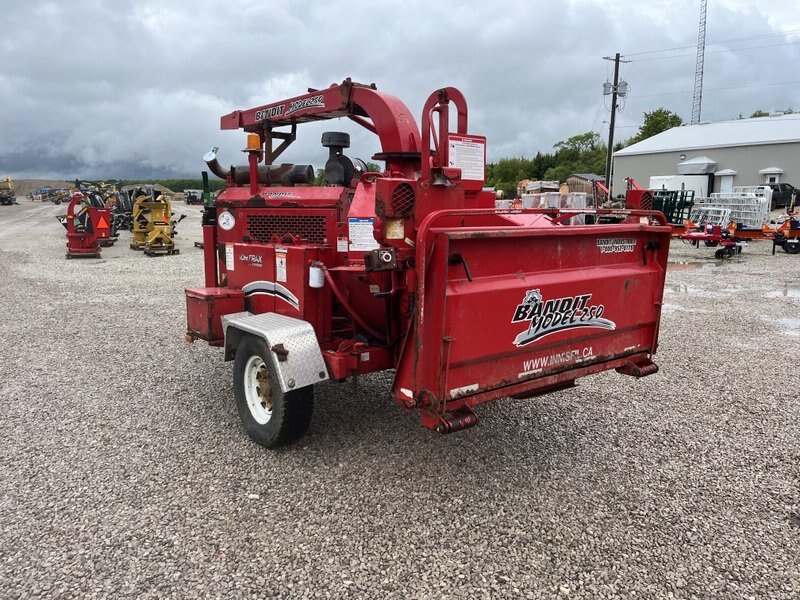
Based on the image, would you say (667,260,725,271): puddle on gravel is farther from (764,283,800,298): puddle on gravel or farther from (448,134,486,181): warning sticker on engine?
(448,134,486,181): warning sticker on engine

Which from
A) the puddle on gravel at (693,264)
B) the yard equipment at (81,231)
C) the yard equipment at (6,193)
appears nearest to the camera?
the puddle on gravel at (693,264)

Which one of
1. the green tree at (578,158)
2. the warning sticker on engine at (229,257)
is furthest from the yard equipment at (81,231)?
the green tree at (578,158)

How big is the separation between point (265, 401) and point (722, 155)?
144 feet

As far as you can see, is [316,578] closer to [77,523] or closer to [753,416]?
[77,523]

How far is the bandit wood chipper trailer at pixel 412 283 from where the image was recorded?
3307mm

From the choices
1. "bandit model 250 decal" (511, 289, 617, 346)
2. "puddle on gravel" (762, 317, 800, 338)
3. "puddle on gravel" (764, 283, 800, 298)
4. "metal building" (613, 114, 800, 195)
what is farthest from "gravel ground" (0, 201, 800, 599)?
"metal building" (613, 114, 800, 195)

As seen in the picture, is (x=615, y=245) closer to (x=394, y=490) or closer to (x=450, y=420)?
(x=450, y=420)

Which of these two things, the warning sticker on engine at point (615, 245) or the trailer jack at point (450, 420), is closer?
the trailer jack at point (450, 420)

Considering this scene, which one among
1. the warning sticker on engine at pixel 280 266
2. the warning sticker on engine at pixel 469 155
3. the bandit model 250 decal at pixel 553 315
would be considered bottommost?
the bandit model 250 decal at pixel 553 315

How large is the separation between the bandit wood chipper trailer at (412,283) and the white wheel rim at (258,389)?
0.05 ft

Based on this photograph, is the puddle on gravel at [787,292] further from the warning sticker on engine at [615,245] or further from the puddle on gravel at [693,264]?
the warning sticker on engine at [615,245]

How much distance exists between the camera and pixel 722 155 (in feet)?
132

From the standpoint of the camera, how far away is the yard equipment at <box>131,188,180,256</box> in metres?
18.0

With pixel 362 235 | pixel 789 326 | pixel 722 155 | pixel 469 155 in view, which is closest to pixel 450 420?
pixel 362 235
